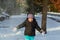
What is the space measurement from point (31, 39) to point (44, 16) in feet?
21.0

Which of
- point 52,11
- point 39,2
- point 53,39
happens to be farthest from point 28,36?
point 52,11

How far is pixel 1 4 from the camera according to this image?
30953 millimetres

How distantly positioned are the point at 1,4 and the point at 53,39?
851 inches

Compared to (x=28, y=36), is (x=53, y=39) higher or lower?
lower

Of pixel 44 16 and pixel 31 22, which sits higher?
pixel 31 22

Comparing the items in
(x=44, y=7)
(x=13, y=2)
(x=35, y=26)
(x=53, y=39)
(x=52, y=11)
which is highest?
(x=35, y=26)

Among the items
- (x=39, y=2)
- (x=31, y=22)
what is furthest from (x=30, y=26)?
(x=39, y=2)

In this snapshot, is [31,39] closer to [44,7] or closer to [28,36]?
[28,36]

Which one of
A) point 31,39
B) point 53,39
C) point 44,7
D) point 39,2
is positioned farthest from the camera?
point 39,2

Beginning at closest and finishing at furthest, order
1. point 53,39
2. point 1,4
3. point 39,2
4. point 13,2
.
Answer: point 53,39 → point 39,2 → point 1,4 → point 13,2

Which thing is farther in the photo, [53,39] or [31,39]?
[53,39]

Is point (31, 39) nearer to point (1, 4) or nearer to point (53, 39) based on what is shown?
point (53, 39)

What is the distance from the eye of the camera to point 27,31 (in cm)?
662

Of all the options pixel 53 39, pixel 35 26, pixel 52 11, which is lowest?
pixel 52 11
